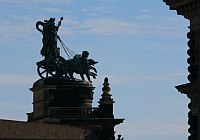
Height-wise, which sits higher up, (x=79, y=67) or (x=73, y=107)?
(x=79, y=67)

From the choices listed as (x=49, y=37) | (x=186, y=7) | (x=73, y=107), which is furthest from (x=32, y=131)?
(x=49, y=37)

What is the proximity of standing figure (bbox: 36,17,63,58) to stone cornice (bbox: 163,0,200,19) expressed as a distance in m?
51.3

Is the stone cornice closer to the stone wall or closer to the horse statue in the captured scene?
the stone wall

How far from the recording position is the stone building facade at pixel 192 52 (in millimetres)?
81125

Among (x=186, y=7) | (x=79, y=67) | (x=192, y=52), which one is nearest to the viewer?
(x=186, y=7)

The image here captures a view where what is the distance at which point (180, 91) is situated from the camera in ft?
269

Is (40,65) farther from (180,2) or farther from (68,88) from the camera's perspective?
(180,2)

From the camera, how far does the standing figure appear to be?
134 metres

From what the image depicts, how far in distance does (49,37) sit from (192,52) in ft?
174

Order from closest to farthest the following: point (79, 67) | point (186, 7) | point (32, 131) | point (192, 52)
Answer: point (186, 7)
point (192, 52)
point (32, 131)
point (79, 67)

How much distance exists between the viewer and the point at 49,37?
442 feet

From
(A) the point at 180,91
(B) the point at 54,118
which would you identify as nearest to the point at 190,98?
(A) the point at 180,91

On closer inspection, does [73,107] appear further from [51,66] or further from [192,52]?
[192,52]

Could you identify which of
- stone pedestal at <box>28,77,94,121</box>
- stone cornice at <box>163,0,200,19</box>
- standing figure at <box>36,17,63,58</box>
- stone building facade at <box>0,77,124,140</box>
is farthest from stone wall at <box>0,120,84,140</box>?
standing figure at <box>36,17,63,58</box>
